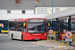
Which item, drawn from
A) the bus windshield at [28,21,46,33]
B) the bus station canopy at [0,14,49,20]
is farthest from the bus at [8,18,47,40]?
the bus station canopy at [0,14,49,20]

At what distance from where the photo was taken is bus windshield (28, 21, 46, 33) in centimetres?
2370

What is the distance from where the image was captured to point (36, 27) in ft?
78.2

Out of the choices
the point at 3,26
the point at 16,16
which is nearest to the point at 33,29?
the point at 3,26

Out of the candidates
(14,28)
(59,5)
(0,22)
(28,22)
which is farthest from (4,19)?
(28,22)

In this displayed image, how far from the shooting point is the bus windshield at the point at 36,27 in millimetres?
23703

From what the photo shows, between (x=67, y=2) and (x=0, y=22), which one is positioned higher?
(x=67, y=2)

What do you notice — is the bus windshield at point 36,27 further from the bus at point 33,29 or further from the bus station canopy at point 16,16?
the bus station canopy at point 16,16

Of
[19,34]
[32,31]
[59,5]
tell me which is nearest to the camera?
[32,31]

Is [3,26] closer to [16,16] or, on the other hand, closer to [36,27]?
[16,16]

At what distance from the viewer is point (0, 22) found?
48906 mm

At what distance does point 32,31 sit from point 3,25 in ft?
86.2

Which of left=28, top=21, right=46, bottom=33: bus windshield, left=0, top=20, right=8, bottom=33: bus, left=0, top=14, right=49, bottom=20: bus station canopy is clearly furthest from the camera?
left=0, top=14, right=49, bottom=20: bus station canopy

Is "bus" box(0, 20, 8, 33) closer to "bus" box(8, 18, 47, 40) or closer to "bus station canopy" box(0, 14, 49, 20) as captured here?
"bus station canopy" box(0, 14, 49, 20)

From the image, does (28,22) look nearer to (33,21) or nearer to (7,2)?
(33,21)
